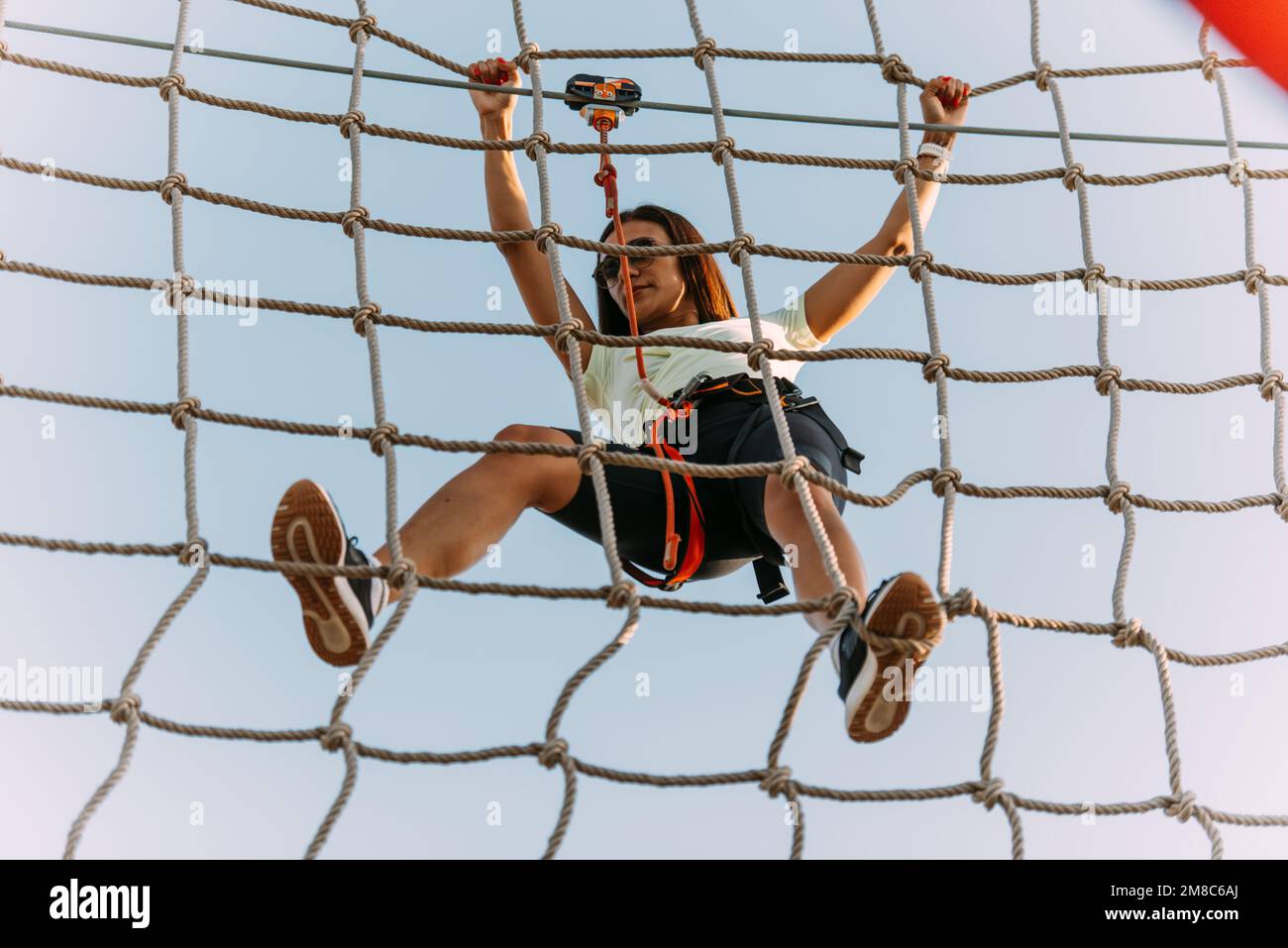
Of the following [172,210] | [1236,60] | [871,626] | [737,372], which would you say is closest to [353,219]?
[172,210]

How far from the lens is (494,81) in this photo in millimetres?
2447

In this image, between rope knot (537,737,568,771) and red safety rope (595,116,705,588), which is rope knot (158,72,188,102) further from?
rope knot (537,737,568,771)

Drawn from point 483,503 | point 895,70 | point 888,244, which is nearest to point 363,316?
point 483,503

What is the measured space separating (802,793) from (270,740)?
0.53 meters

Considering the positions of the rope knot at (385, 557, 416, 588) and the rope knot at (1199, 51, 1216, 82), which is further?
the rope knot at (1199, 51, 1216, 82)

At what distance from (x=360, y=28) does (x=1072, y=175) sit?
1.08 meters

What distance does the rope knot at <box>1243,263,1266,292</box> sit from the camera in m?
2.37

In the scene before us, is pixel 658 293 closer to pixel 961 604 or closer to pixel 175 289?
pixel 175 289

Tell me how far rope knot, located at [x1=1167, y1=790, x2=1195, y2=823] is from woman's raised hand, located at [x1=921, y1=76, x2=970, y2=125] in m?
1.15

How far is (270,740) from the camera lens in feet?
5.26

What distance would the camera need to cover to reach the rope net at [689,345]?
5.32 feet

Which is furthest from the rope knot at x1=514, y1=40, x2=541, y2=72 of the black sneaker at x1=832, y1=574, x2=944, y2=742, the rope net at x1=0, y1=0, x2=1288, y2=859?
the black sneaker at x1=832, y1=574, x2=944, y2=742

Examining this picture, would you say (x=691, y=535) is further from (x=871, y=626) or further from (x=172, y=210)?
(x=172, y=210)

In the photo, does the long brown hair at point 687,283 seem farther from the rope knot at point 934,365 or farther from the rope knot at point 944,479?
the rope knot at point 944,479
